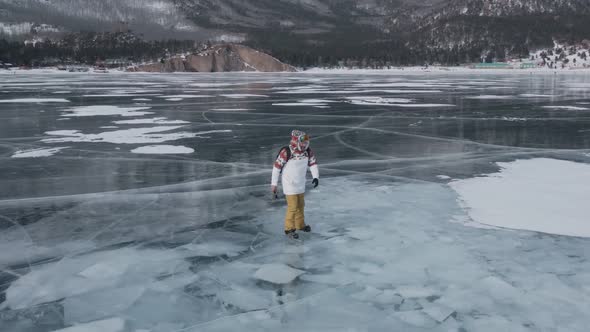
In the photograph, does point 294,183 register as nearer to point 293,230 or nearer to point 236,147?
point 293,230

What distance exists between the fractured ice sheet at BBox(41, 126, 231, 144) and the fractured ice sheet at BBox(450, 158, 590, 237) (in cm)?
774

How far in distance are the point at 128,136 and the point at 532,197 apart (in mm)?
9886

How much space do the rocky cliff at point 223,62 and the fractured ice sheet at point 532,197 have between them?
362 ft

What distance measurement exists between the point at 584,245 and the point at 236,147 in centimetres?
819

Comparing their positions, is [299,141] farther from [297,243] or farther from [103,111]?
[103,111]

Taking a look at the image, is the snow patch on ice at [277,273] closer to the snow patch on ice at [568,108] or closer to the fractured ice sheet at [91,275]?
the fractured ice sheet at [91,275]

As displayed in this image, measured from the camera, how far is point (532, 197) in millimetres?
8164

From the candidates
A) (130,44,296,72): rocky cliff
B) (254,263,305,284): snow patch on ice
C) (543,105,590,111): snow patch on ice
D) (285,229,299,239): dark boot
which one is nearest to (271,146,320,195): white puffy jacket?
(285,229,299,239): dark boot

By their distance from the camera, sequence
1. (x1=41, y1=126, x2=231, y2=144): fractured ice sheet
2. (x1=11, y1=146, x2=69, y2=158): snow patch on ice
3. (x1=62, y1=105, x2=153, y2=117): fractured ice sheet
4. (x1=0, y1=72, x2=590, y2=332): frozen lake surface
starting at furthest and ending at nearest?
(x1=62, y1=105, x2=153, y2=117): fractured ice sheet → (x1=41, y1=126, x2=231, y2=144): fractured ice sheet → (x1=11, y1=146, x2=69, y2=158): snow patch on ice → (x1=0, y1=72, x2=590, y2=332): frozen lake surface

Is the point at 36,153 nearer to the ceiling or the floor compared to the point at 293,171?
nearer to the floor

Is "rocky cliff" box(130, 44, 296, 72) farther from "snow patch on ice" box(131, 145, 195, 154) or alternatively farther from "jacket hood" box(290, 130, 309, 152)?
"jacket hood" box(290, 130, 309, 152)

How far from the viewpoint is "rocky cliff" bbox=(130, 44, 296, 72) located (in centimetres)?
12262

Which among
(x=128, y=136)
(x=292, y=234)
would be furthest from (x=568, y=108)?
(x=292, y=234)

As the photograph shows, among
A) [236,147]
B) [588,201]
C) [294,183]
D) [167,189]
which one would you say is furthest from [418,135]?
[294,183]
